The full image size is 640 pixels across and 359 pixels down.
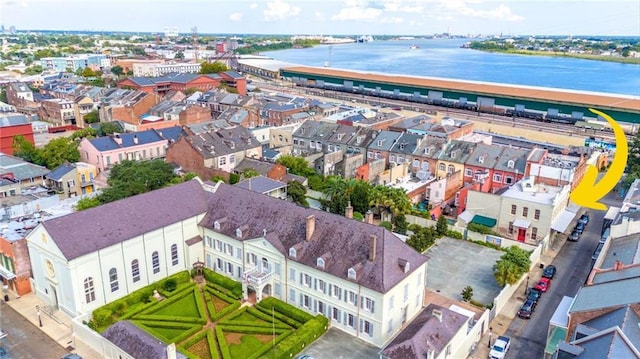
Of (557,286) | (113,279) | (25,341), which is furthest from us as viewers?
(557,286)

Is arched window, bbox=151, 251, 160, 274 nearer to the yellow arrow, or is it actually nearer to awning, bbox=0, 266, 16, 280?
awning, bbox=0, 266, 16, 280

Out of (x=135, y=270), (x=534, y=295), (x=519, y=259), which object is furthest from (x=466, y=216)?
(x=135, y=270)

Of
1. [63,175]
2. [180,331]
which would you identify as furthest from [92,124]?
[180,331]

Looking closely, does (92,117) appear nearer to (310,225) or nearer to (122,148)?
(122,148)

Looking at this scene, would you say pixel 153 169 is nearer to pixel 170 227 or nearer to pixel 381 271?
pixel 170 227

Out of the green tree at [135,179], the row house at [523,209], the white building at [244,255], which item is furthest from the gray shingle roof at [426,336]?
the green tree at [135,179]

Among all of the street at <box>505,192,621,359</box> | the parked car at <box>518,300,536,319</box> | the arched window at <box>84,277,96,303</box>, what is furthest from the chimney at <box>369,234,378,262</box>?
the arched window at <box>84,277,96,303</box>
